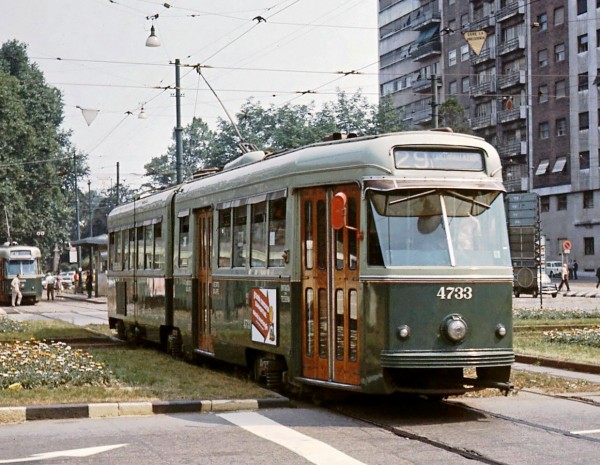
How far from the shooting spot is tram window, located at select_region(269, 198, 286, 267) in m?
13.0

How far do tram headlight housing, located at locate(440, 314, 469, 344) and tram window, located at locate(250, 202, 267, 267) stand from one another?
318cm

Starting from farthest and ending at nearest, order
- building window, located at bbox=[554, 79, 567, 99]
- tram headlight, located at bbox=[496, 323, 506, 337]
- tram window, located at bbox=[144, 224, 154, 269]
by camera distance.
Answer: building window, located at bbox=[554, 79, 567, 99] < tram window, located at bbox=[144, 224, 154, 269] < tram headlight, located at bbox=[496, 323, 506, 337]

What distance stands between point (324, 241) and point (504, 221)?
2007 mm

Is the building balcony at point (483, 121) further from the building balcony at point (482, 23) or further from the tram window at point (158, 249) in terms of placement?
the tram window at point (158, 249)

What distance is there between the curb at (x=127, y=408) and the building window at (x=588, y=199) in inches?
2400

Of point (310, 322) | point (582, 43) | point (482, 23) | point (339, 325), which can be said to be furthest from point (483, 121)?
point (339, 325)

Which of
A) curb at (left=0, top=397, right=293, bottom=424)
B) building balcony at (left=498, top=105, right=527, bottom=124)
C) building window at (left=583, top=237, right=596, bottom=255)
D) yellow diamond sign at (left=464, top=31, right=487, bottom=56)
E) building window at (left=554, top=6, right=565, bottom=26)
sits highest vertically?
building window at (left=554, top=6, right=565, bottom=26)

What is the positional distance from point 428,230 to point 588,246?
206 feet

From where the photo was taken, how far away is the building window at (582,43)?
68.8 m

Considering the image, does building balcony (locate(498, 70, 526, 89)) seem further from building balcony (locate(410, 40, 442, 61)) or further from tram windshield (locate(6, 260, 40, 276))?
tram windshield (locate(6, 260, 40, 276))

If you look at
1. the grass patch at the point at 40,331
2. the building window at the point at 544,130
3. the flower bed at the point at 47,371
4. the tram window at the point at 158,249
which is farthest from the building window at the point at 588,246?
the flower bed at the point at 47,371

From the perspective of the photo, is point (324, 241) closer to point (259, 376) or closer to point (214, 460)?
point (259, 376)

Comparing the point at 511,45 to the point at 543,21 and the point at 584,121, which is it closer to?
the point at 543,21

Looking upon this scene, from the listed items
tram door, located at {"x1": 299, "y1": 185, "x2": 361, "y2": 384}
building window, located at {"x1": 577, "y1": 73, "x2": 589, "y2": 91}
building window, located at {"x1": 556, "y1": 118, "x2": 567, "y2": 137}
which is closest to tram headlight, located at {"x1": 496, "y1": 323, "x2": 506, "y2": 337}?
tram door, located at {"x1": 299, "y1": 185, "x2": 361, "y2": 384}
